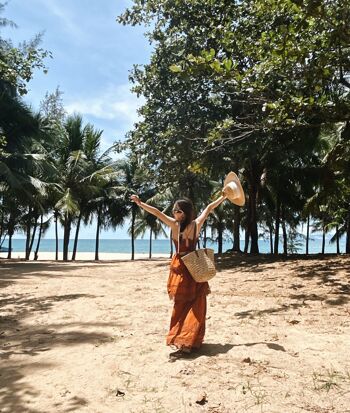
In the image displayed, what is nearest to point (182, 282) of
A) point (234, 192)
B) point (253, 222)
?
point (234, 192)

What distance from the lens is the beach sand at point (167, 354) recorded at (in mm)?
3463

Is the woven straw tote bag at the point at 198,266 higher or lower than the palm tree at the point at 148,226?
lower

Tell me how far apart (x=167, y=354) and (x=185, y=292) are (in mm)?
765

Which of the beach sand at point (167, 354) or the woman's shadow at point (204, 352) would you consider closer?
the beach sand at point (167, 354)

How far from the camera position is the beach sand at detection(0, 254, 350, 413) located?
346cm

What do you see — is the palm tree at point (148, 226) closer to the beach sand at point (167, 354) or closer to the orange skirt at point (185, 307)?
the beach sand at point (167, 354)

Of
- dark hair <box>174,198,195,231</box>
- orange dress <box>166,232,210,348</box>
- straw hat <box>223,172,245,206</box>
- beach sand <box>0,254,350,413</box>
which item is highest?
straw hat <box>223,172,245,206</box>

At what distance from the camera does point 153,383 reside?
3836 mm

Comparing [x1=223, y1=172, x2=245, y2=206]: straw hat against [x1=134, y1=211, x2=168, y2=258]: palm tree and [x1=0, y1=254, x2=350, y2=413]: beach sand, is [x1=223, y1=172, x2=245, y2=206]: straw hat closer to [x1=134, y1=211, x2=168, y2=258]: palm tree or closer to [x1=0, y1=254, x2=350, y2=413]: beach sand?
[x1=0, y1=254, x2=350, y2=413]: beach sand

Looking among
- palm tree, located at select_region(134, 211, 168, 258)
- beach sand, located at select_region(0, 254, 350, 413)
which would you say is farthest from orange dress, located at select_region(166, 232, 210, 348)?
palm tree, located at select_region(134, 211, 168, 258)

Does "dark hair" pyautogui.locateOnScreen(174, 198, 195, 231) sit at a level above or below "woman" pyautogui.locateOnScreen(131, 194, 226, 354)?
above

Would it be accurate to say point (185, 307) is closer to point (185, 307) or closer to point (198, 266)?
point (185, 307)

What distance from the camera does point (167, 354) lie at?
460 cm

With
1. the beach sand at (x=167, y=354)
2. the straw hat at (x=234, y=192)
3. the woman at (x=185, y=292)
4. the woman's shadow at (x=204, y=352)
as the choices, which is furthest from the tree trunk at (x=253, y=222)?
the woman at (x=185, y=292)
